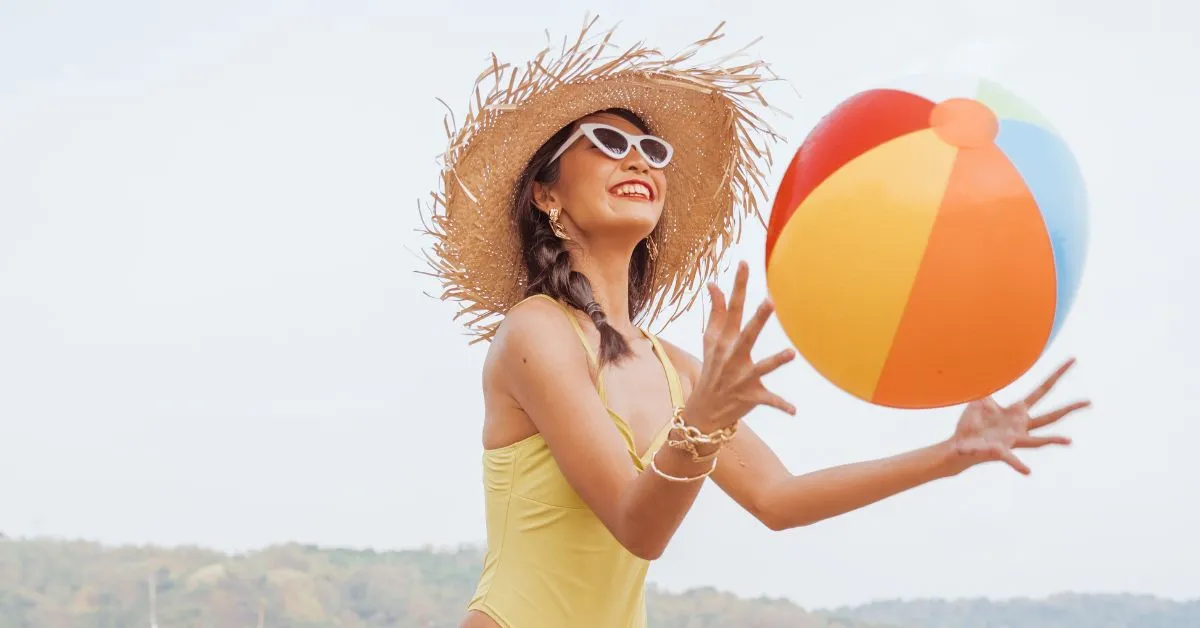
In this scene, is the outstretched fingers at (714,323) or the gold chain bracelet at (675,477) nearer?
the outstretched fingers at (714,323)

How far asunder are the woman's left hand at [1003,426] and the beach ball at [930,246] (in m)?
0.18

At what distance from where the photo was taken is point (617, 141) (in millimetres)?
2861

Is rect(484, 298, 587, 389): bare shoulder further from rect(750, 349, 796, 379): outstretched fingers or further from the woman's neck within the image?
rect(750, 349, 796, 379): outstretched fingers

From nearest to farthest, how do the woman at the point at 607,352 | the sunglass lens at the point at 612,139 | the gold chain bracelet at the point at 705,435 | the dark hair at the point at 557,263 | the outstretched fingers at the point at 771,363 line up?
the outstretched fingers at the point at 771,363 < the gold chain bracelet at the point at 705,435 < the woman at the point at 607,352 < the dark hair at the point at 557,263 < the sunglass lens at the point at 612,139

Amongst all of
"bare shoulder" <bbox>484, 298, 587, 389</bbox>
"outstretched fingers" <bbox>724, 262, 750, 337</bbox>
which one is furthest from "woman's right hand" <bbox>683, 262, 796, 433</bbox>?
"bare shoulder" <bbox>484, 298, 587, 389</bbox>

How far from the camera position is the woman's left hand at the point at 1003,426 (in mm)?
2486

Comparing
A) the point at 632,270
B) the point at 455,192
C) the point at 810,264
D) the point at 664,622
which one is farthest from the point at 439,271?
the point at 664,622

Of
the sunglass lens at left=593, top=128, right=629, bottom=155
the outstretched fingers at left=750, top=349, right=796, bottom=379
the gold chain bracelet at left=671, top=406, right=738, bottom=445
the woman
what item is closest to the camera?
the outstretched fingers at left=750, top=349, right=796, bottom=379

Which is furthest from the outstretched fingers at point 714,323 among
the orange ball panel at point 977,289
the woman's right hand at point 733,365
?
the orange ball panel at point 977,289

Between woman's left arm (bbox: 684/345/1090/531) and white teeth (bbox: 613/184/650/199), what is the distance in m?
0.41

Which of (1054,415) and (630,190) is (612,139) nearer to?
(630,190)

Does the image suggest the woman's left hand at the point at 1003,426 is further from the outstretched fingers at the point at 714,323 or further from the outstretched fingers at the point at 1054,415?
the outstretched fingers at the point at 714,323

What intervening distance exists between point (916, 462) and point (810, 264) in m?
0.59

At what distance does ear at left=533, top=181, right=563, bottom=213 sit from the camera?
2.94 meters
